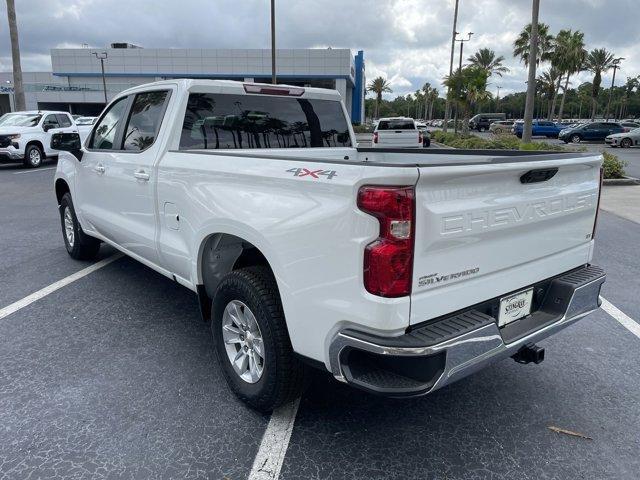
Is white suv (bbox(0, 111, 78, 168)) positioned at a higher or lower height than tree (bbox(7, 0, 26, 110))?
lower

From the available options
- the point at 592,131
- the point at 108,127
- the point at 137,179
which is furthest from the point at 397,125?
the point at 592,131

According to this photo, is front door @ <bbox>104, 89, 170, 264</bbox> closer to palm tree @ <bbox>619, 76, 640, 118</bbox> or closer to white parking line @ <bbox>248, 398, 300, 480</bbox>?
white parking line @ <bbox>248, 398, 300, 480</bbox>

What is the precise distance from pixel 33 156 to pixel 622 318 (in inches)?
686

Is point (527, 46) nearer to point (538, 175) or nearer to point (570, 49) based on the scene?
point (570, 49)

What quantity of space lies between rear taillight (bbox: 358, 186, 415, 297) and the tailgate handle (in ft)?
2.69

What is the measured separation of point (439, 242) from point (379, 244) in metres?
0.29

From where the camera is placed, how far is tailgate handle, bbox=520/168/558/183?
2617 millimetres

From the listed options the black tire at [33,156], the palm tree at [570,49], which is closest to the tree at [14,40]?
the black tire at [33,156]

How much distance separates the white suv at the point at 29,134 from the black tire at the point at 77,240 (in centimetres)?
1120

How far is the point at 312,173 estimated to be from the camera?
96.5 inches

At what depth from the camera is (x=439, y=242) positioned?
227 centimetres

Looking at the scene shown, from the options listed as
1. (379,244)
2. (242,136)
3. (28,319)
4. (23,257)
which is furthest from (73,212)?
(379,244)

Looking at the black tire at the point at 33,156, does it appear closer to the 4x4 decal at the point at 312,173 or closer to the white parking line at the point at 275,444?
the white parking line at the point at 275,444

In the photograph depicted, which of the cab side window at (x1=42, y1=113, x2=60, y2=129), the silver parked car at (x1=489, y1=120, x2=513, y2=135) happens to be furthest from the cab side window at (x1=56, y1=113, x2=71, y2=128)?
the silver parked car at (x1=489, y1=120, x2=513, y2=135)
